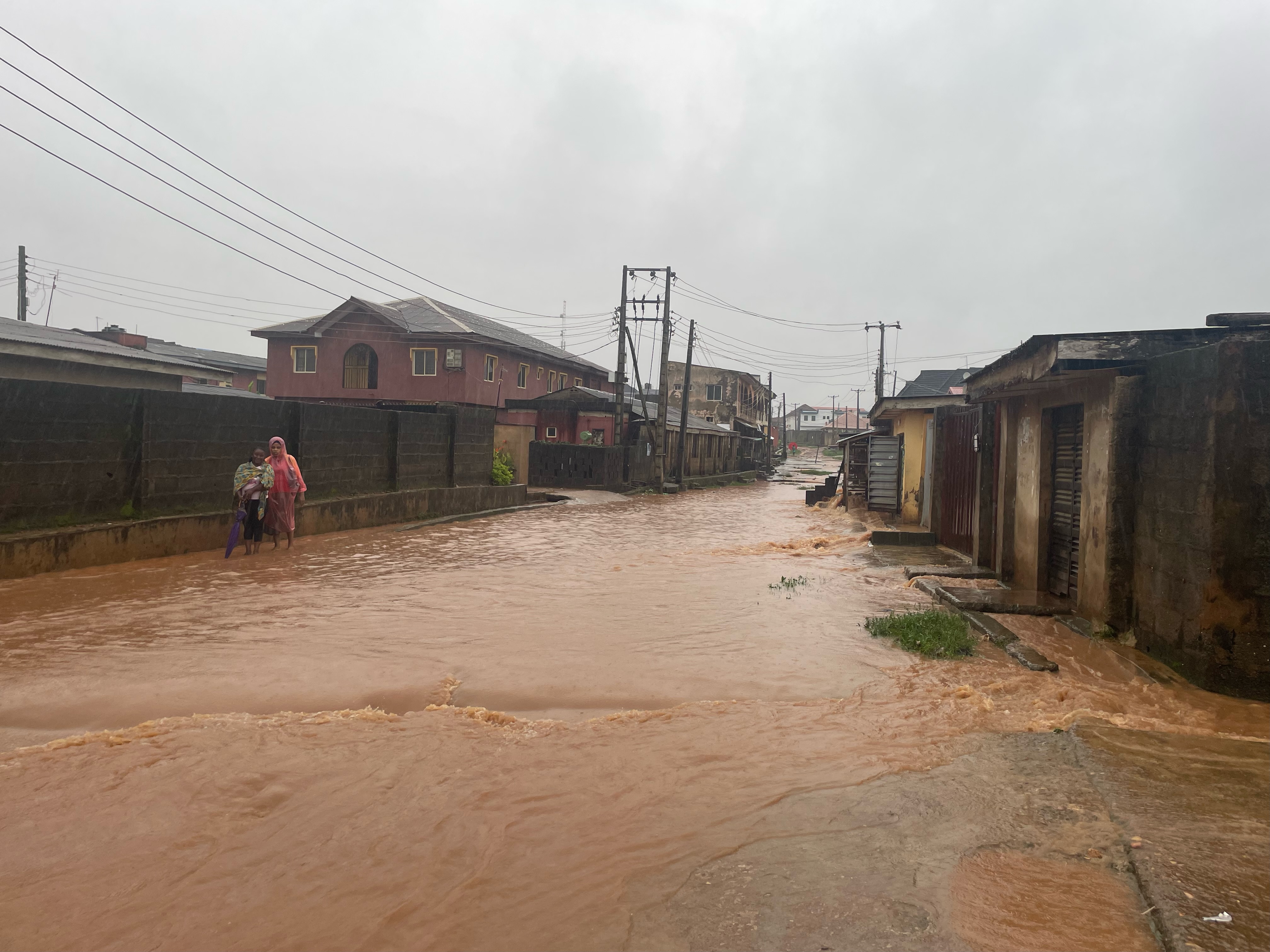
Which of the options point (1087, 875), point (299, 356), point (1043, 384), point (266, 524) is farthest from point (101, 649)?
point (299, 356)

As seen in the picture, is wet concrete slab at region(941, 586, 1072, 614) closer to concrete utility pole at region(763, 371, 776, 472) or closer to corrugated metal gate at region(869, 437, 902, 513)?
corrugated metal gate at region(869, 437, 902, 513)

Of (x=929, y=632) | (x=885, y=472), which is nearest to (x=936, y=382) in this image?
(x=885, y=472)

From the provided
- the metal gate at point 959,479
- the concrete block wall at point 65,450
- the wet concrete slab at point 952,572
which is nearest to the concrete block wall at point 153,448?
the concrete block wall at point 65,450

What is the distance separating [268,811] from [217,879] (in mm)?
619

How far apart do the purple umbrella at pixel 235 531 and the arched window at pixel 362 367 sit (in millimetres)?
25552

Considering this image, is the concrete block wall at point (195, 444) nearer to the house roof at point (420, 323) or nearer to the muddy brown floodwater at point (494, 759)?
the muddy brown floodwater at point (494, 759)

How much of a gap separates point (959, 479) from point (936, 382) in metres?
28.6

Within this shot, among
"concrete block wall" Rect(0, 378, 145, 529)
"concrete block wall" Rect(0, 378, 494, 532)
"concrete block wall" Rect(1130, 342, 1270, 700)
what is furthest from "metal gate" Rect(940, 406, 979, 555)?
"concrete block wall" Rect(0, 378, 145, 529)

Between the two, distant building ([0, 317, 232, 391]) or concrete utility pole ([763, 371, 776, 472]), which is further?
concrete utility pole ([763, 371, 776, 472])

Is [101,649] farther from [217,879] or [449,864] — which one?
[449,864]

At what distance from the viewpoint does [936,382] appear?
40.1 metres

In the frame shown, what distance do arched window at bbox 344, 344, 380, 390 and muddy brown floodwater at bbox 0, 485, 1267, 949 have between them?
27.9 meters

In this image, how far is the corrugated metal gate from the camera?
766 inches

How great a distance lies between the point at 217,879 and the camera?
3.44 meters
